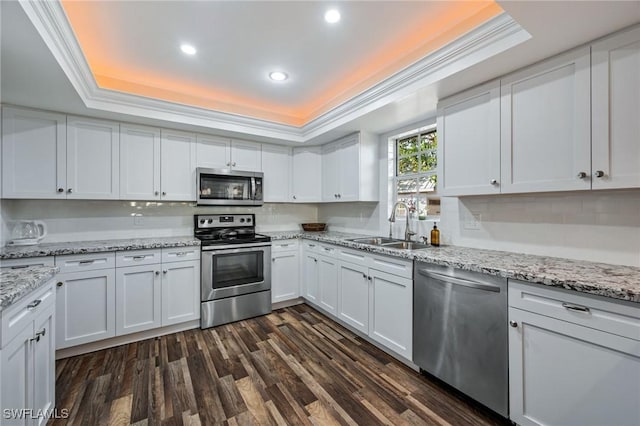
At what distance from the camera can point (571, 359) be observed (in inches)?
52.5

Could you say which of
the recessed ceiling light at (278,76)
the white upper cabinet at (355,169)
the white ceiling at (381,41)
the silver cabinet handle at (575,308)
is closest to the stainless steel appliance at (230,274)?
the white upper cabinet at (355,169)

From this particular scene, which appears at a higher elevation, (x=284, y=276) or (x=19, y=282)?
(x=19, y=282)

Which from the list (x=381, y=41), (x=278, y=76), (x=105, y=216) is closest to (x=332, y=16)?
(x=381, y=41)

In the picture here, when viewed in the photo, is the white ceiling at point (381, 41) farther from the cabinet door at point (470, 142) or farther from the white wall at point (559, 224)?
the white wall at point (559, 224)

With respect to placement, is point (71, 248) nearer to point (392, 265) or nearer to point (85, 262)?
point (85, 262)

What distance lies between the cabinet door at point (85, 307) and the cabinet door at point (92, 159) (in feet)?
2.68

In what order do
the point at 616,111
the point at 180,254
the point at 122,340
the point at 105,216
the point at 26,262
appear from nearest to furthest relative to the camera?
the point at 616,111
the point at 26,262
the point at 122,340
the point at 180,254
the point at 105,216

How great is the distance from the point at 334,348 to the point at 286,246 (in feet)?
4.63

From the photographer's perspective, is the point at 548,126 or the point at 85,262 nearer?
the point at 548,126

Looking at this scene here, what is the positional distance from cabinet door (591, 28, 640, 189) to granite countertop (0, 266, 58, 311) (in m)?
2.84

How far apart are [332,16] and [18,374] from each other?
255 cm

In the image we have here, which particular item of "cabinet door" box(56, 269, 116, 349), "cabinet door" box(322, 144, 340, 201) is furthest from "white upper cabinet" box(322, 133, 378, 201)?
"cabinet door" box(56, 269, 116, 349)

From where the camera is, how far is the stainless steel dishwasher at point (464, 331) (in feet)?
5.22

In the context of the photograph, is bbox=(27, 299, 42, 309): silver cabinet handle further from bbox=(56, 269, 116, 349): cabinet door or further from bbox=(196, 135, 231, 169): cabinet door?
bbox=(196, 135, 231, 169): cabinet door
